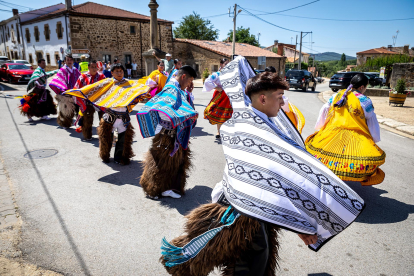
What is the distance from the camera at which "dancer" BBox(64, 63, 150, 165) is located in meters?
4.86

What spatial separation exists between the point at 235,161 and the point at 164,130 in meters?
2.14

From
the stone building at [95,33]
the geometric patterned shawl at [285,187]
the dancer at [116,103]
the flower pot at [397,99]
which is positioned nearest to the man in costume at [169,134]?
the dancer at [116,103]

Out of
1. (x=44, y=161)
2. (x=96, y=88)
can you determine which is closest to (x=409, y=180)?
(x=96, y=88)

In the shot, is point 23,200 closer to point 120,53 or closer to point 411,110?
point 411,110

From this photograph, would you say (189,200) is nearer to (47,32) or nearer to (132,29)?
A: (132,29)

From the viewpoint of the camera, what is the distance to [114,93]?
4.98 metres

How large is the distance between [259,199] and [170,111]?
200cm

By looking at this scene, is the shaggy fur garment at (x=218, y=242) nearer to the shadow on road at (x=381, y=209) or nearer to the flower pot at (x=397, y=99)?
the shadow on road at (x=381, y=209)

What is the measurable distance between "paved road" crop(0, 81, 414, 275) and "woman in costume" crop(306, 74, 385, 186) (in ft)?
2.06

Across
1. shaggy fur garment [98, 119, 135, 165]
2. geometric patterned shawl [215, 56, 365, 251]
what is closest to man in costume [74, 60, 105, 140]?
shaggy fur garment [98, 119, 135, 165]

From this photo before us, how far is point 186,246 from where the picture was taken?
2.05 m

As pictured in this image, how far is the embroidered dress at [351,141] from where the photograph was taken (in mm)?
3789

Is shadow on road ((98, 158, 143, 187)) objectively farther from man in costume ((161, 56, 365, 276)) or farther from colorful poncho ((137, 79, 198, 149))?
man in costume ((161, 56, 365, 276))

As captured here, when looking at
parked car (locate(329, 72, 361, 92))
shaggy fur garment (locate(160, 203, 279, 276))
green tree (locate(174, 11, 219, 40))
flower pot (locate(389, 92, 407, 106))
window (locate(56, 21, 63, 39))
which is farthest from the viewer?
green tree (locate(174, 11, 219, 40))
